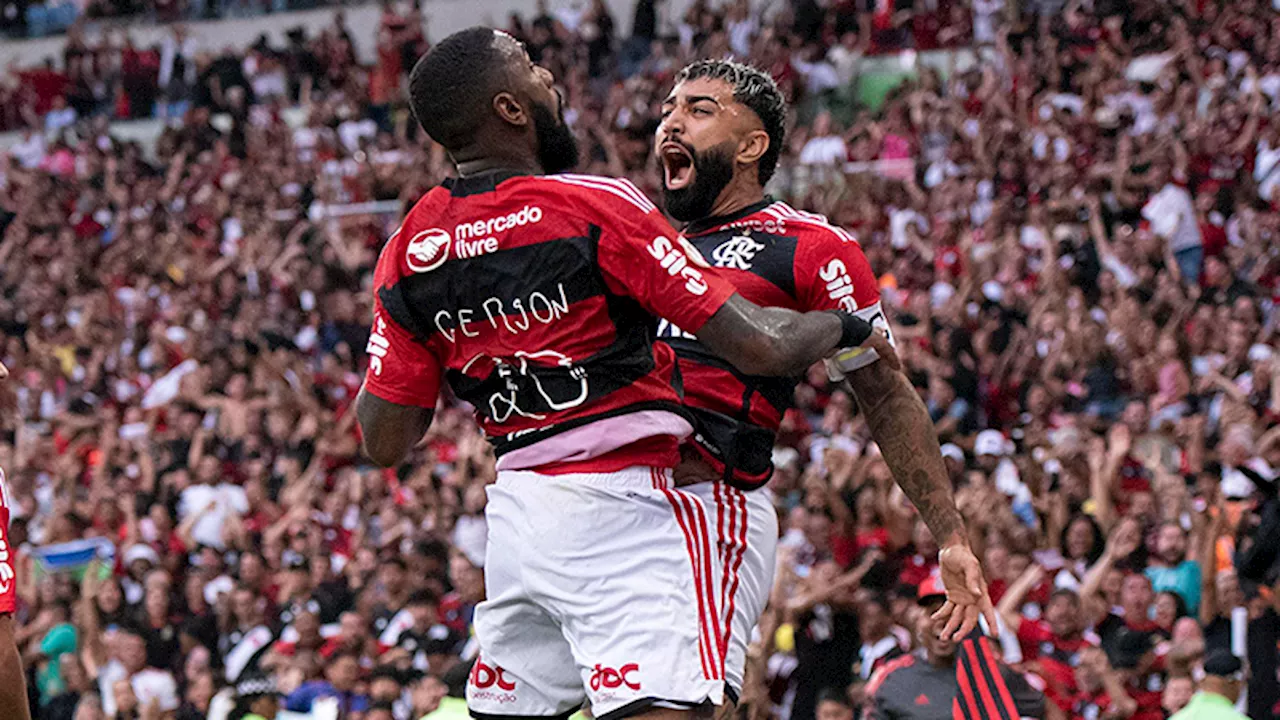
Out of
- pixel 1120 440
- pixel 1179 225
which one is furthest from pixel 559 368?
pixel 1179 225

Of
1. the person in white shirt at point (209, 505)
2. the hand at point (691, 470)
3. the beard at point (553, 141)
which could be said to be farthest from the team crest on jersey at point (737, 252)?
the person in white shirt at point (209, 505)

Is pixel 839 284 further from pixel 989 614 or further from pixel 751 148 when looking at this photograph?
pixel 989 614

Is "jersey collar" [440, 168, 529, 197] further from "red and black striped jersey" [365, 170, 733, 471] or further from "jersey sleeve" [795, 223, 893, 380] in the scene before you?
"jersey sleeve" [795, 223, 893, 380]

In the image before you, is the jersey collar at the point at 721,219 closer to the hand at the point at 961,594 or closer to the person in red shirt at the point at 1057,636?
the hand at the point at 961,594

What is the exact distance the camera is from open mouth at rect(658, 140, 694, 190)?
479cm

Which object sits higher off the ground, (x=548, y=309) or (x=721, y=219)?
(x=548, y=309)

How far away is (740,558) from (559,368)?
0.71m

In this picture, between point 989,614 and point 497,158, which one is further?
point 989,614

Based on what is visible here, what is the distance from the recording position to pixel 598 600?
382 cm

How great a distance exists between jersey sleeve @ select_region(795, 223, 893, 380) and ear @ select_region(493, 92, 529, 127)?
0.90m

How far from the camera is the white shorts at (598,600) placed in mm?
3785

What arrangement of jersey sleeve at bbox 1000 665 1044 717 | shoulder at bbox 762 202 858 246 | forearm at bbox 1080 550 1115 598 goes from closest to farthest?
shoulder at bbox 762 202 858 246, jersey sleeve at bbox 1000 665 1044 717, forearm at bbox 1080 550 1115 598

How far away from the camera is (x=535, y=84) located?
4.05 metres

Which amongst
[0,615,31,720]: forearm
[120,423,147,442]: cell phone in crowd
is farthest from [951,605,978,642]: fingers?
[120,423,147,442]: cell phone in crowd
